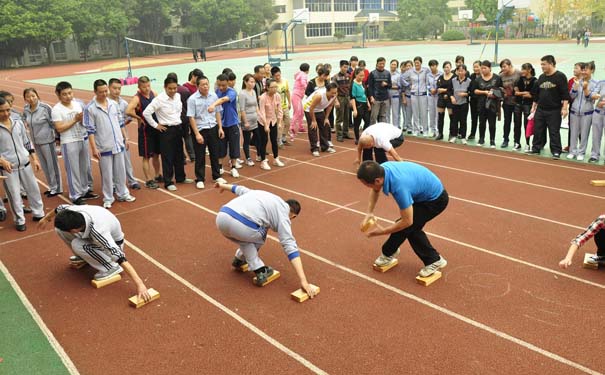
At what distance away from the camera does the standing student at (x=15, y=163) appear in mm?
6797

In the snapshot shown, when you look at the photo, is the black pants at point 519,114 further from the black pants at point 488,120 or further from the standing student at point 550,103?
the black pants at point 488,120

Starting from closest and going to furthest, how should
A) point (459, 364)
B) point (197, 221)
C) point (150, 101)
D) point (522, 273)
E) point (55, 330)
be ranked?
point (459, 364) < point (55, 330) < point (522, 273) < point (197, 221) < point (150, 101)

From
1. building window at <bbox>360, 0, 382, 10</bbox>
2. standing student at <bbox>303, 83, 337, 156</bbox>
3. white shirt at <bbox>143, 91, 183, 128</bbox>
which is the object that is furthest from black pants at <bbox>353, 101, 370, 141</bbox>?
building window at <bbox>360, 0, 382, 10</bbox>

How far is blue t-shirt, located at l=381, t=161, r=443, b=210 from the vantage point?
463cm

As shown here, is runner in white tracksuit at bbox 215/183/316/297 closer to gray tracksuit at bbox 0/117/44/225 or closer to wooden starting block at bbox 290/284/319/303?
wooden starting block at bbox 290/284/319/303

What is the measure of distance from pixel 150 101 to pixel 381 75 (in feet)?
18.0

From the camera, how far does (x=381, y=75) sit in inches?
456

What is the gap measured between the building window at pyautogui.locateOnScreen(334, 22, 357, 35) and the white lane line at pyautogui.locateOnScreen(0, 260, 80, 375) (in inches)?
2835

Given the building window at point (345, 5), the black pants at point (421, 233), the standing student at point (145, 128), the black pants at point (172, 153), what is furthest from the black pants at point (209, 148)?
the building window at point (345, 5)

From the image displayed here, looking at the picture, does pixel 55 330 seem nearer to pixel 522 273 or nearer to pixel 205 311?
pixel 205 311

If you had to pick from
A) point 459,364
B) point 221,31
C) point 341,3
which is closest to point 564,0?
point 341,3

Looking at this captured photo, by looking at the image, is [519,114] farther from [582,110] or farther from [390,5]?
[390,5]

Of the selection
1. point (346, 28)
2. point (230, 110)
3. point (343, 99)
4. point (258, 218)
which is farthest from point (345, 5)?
point (258, 218)

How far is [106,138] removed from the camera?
7.59m
